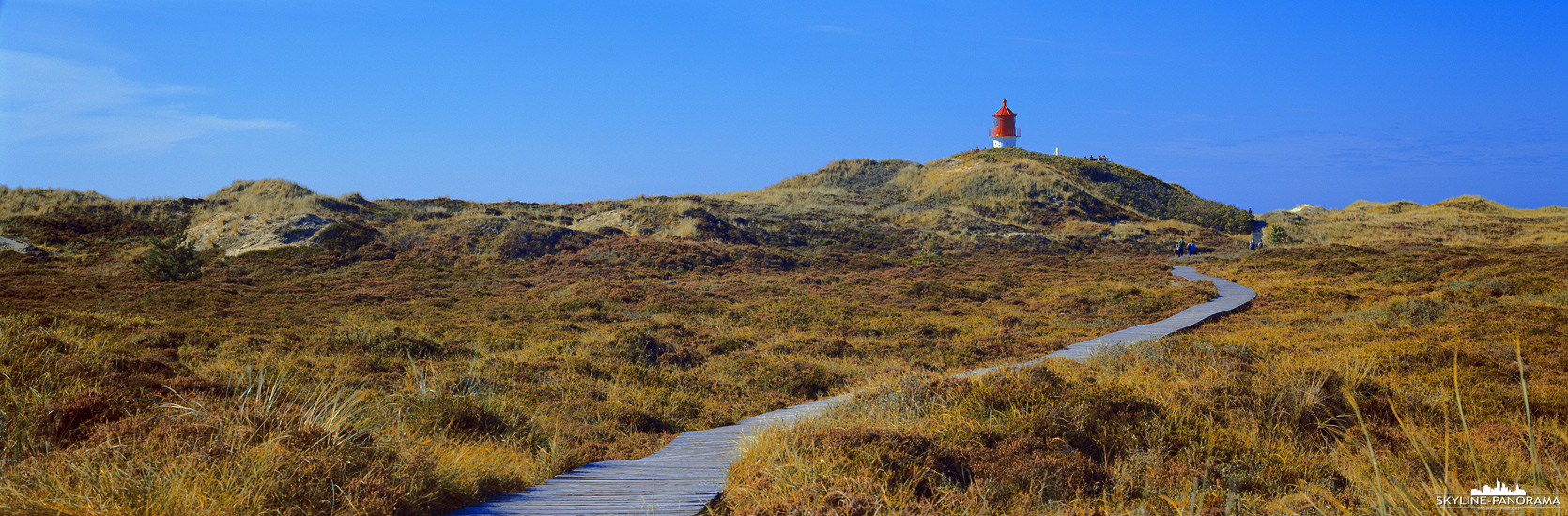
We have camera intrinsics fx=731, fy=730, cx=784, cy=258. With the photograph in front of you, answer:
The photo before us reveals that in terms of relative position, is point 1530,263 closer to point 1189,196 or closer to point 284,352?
point 284,352

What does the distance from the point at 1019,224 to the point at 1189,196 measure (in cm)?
3084

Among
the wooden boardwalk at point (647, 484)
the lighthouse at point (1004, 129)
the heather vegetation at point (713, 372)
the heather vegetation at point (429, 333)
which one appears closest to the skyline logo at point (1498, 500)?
the heather vegetation at point (713, 372)

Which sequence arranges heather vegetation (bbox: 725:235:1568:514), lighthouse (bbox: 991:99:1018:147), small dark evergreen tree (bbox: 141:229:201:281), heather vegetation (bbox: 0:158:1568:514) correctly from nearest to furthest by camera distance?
heather vegetation (bbox: 0:158:1568:514) < heather vegetation (bbox: 725:235:1568:514) < small dark evergreen tree (bbox: 141:229:201:281) < lighthouse (bbox: 991:99:1018:147)

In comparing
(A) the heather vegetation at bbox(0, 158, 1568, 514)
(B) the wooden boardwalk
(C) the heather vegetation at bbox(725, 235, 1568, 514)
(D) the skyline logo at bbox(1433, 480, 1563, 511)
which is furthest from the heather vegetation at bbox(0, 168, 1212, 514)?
(D) the skyline logo at bbox(1433, 480, 1563, 511)

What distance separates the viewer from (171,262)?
82.5ft

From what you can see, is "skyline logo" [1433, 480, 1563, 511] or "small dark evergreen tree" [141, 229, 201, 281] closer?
"skyline logo" [1433, 480, 1563, 511]

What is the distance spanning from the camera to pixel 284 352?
39.4 feet

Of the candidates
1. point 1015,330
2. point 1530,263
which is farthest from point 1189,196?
point 1015,330

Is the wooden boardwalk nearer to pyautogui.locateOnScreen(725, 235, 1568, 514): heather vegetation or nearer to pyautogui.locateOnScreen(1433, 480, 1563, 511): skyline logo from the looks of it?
pyautogui.locateOnScreen(725, 235, 1568, 514): heather vegetation

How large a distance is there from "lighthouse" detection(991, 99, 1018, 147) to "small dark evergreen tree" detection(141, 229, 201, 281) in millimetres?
84330

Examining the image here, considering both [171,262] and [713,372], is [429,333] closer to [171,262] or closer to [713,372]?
[713,372]

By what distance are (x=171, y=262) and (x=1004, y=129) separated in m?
86.2

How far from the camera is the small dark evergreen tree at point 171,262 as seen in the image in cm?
2497

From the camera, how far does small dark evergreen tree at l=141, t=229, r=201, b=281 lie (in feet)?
81.9
